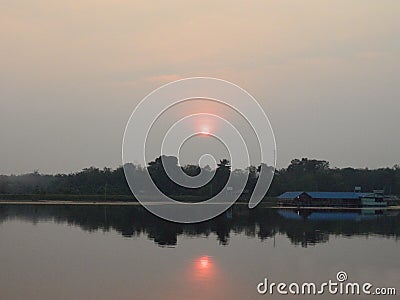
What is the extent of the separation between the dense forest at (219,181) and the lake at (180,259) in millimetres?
33703

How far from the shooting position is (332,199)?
56.2m

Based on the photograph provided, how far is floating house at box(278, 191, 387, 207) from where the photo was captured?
55.2m

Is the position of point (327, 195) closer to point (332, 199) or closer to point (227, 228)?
point (332, 199)

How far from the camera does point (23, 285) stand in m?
13.2

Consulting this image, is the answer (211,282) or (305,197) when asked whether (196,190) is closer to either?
(305,197)

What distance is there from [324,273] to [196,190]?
4686cm

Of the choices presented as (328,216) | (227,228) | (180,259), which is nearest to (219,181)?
(328,216)

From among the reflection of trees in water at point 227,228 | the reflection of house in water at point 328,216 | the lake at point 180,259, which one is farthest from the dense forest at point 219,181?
the lake at point 180,259

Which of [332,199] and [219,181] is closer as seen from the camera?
[332,199]

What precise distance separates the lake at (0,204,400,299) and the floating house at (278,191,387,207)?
83.0ft

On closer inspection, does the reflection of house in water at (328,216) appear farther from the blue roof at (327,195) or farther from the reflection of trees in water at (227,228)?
the blue roof at (327,195)

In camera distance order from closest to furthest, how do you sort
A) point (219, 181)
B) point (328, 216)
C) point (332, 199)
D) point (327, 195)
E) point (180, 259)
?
point (180, 259) < point (328, 216) < point (327, 195) < point (332, 199) < point (219, 181)

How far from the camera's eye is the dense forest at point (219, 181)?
63475 mm

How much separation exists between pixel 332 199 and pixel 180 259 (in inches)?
1599
